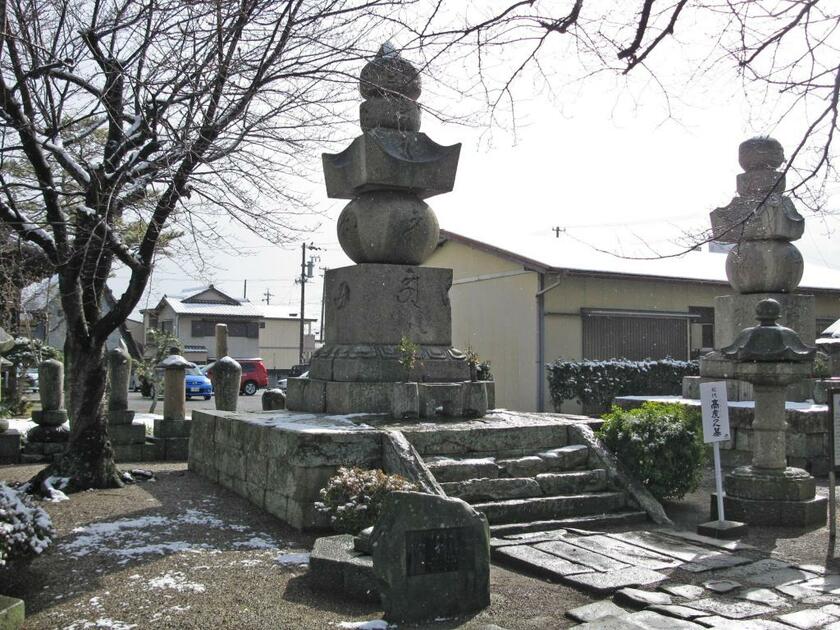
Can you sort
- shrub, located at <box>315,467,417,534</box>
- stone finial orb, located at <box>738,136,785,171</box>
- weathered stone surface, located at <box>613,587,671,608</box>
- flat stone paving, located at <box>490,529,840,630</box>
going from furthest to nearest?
stone finial orb, located at <box>738,136,785,171</box> → shrub, located at <box>315,467,417,534</box> → weathered stone surface, located at <box>613,587,671,608</box> → flat stone paving, located at <box>490,529,840,630</box>

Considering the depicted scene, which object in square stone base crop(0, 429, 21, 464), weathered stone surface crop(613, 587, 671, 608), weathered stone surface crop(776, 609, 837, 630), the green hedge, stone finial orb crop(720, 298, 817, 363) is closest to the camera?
weathered stone surface crop(776, 609, 837, 630)

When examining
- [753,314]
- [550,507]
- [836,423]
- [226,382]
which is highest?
[753,314]

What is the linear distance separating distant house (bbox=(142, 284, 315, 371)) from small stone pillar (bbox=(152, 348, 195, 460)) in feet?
85.9

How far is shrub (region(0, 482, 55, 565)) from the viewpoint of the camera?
4828mm

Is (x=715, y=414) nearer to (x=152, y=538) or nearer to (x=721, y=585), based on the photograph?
(x=721, y=585)

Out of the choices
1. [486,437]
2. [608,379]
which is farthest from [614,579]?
[608,379]

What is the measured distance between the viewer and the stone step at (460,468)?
270 inches

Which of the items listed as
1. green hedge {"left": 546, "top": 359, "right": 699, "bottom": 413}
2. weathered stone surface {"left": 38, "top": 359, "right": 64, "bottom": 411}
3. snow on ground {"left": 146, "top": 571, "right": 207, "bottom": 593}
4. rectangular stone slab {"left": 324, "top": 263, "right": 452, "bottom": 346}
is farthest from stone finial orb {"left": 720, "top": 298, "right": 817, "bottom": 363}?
weathered stone surface {"left": 38, "top": 359, "right": 64, "bottom": 411}

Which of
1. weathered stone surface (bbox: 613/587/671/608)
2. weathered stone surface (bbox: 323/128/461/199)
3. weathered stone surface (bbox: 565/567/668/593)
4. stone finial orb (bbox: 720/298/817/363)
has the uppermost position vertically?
weathered stone surface (bbox: 323/128/461/199)

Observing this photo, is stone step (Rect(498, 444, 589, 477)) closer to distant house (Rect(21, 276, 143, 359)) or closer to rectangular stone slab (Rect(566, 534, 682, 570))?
rectangular stone slab (Rect(566, 534, 682, 570))

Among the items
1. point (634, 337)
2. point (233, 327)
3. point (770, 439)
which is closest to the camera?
point (770, 439)

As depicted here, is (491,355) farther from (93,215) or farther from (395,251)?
(93,215)

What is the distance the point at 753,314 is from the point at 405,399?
6.33m

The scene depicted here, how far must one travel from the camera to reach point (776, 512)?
712cm
